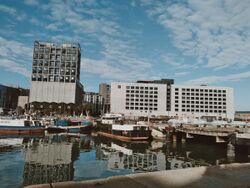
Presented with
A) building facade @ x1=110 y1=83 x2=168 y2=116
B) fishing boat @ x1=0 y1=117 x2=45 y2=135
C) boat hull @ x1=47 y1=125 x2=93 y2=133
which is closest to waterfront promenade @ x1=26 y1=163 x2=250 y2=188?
fishing boat @ x1=0 y1=117 x2=45 y2=135

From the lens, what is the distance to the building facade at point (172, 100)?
6063 inches

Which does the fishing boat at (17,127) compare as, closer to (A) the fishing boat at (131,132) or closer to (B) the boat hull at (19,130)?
(B) the boat hull at (19,130)

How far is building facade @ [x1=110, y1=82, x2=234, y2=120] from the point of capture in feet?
505

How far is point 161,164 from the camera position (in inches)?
1323

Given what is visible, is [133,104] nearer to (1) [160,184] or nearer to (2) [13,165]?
(2) [13,165]

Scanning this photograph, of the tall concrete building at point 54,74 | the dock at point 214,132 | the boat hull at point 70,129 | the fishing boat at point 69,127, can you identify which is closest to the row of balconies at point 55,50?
the tall concrete building at point 54,74

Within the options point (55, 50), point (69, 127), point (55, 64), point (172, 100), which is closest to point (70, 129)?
point (69, 127)

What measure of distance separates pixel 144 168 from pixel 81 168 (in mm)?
7821

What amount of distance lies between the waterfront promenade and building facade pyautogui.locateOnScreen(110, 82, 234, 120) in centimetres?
14068

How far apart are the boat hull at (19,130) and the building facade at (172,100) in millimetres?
83305

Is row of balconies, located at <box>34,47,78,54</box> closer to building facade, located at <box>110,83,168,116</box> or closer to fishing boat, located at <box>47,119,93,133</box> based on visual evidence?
building facade, located at <box>110,83,168,116</box>

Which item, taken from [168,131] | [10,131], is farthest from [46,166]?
[10,131]

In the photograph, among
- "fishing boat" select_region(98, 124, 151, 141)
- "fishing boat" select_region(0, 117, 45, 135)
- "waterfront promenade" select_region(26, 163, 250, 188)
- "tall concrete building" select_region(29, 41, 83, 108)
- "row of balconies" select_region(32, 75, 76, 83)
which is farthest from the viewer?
"row of balconies" select_region(32, 75, 76, 83)

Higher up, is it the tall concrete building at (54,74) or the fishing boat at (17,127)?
the tall concrete building at (54,74)
